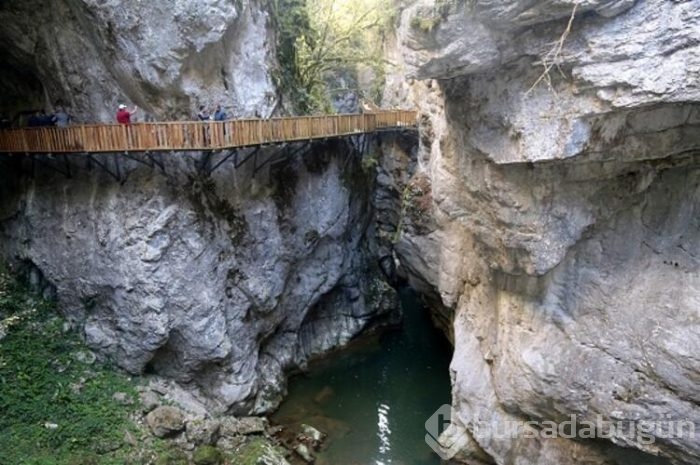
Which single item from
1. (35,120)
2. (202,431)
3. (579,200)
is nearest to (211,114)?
(35,120)

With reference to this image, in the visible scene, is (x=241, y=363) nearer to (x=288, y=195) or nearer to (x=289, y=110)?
(x=288, y=195)

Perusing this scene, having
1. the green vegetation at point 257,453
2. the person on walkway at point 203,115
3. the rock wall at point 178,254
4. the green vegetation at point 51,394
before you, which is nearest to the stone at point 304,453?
the green vegetation at point 257,453

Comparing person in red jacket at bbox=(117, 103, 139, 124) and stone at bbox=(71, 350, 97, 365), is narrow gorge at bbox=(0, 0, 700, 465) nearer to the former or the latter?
stone at bbox=(71, 350, 97, 365)

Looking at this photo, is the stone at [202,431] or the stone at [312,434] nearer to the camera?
the stone at [202,431]

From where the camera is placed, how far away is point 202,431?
518 inches

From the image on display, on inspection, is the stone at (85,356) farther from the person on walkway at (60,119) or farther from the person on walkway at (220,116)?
the person on walkway at (220,116)

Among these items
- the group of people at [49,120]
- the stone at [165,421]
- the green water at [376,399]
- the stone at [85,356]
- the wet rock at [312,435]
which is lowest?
the green water at [376,399]

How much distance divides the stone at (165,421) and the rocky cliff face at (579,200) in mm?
8207

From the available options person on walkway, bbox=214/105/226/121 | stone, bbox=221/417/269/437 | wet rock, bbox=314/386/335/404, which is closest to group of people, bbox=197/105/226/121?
person on walkway, bbox=214/105/226/121

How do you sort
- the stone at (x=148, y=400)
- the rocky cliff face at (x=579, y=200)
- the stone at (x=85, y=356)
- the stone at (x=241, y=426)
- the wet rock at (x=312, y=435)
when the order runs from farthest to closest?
1. the wet rock at (x=312, y=435)
2. the stone at (x=241, y=426)
3. the stone at (x=85, y=356)
4. the stone at (x=148, y=400)
5. the rocky cliff face at (x=579, y=200)

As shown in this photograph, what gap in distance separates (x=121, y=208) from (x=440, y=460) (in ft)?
38.9

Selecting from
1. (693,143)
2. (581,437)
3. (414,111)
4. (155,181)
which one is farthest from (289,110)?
(581,437)

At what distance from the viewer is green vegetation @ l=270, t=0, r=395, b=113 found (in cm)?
1812

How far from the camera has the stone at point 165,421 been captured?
12.7 m
